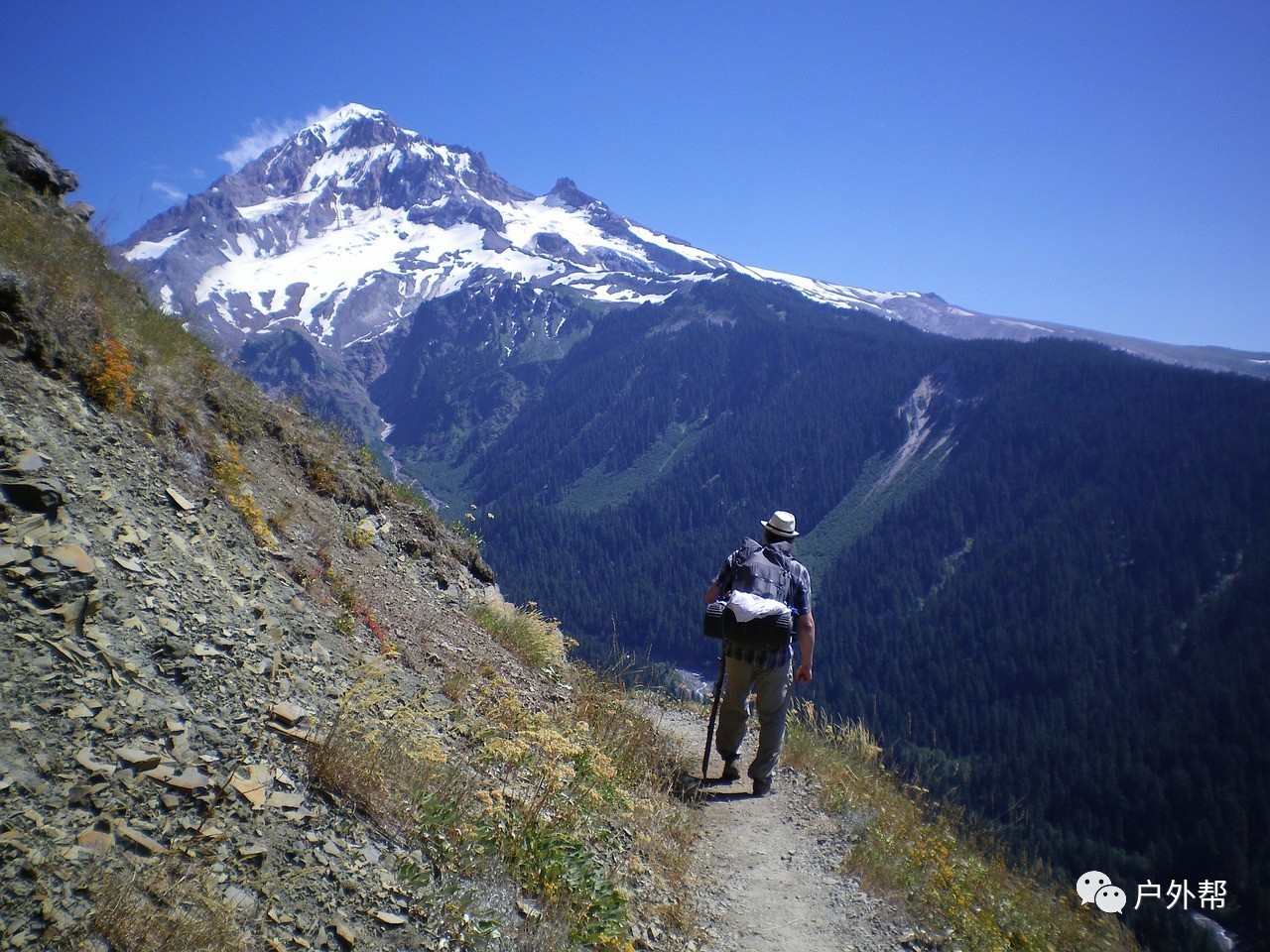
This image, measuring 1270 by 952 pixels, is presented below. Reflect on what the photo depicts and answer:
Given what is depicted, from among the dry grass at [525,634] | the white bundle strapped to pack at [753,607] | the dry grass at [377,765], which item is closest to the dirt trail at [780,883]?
the white bundle strapped to pack at [753,607]

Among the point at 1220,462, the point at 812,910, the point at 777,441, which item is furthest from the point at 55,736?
the point at 777,441

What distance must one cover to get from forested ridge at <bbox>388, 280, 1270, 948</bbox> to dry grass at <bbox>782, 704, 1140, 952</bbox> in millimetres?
54484

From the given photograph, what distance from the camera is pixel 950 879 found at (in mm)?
5879

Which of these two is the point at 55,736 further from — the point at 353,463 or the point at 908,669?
the point at 908,669

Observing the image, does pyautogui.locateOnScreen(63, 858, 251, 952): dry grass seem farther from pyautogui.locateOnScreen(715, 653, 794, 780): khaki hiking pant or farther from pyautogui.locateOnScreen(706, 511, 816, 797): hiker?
pyautogui.locateOnScreen(715, 653, 794, 780): khaki hiking pant

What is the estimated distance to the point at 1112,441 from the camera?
14812 cm

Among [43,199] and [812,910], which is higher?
[43,199]

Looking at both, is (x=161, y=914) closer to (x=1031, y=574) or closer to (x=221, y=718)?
(x=221, y=718)

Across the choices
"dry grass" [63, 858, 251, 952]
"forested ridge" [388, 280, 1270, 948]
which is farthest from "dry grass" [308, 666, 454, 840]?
"forested ridge" [388, 280, 1270, 948]

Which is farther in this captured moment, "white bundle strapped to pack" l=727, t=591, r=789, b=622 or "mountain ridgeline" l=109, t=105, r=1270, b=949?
"mountain ridgeline" l=109, t=105, r=1270, b=949

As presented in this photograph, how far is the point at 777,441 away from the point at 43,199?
19114 centimetres

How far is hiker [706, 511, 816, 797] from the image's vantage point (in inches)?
269

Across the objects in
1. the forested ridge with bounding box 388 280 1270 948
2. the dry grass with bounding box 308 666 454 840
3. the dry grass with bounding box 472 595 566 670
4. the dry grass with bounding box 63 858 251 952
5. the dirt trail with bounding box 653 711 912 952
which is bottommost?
the forested ridge with bounding box 388 280 1270 948

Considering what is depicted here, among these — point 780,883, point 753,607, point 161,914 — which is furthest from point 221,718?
point 780,883
